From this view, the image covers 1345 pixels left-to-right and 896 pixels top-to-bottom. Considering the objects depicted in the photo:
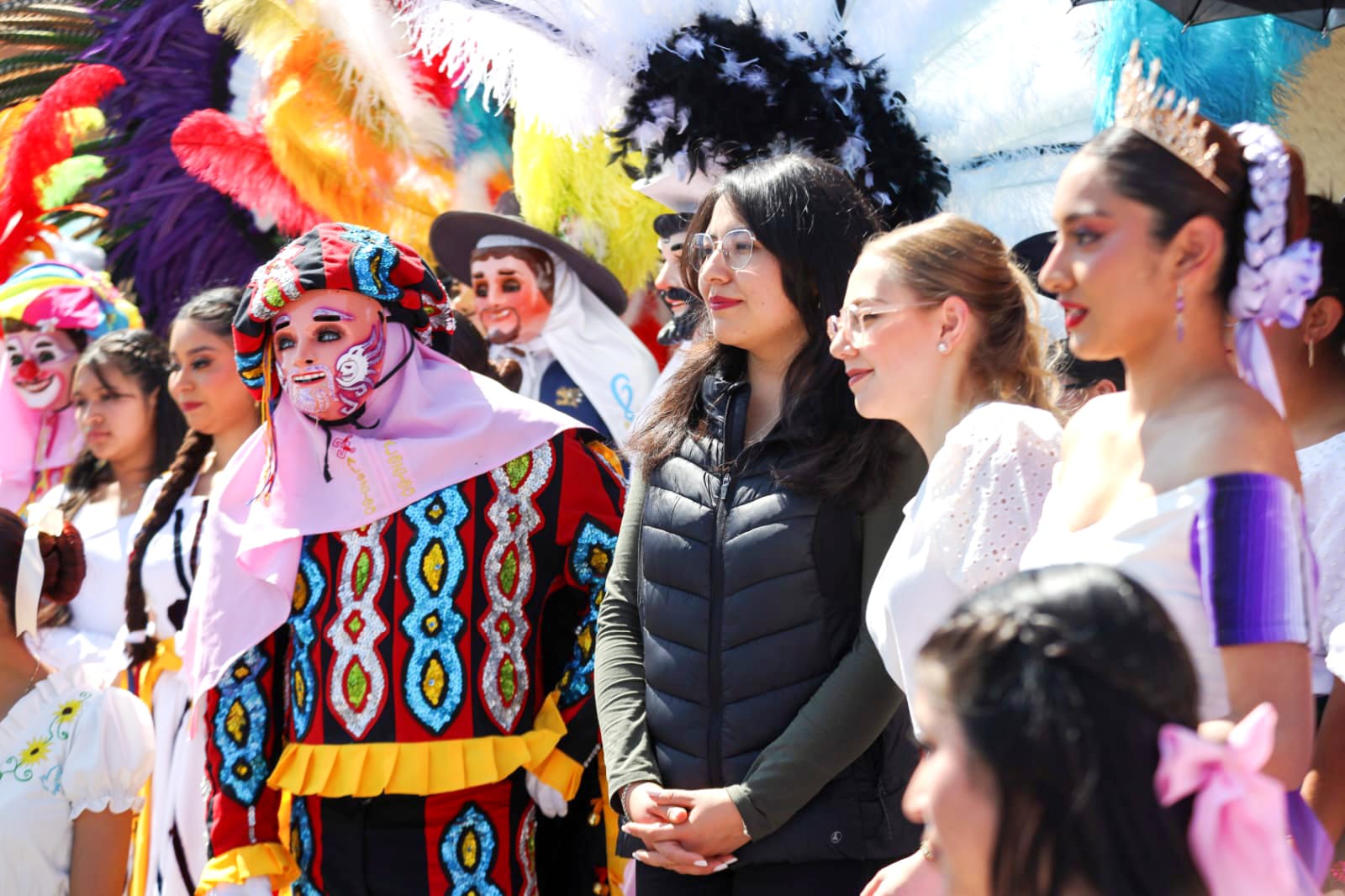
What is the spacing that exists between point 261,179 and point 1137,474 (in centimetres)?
456

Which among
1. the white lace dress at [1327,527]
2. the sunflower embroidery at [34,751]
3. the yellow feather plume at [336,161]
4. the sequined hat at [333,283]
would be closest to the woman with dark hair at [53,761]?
the sunflower embroidery at [34,751]

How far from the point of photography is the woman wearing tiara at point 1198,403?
6.44ft

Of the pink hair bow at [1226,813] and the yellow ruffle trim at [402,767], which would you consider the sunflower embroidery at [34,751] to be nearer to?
the yellow ruffle trim at [402,767]

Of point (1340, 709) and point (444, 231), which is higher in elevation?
point (444, 231)

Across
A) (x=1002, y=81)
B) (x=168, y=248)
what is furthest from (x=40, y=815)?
(x=168, y=248)

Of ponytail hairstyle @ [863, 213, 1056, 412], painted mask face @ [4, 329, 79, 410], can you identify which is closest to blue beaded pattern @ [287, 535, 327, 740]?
ponytail hairstyle @ [863, 213, 1056, 412]

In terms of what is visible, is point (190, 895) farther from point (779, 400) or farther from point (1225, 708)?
point (1225, 708)

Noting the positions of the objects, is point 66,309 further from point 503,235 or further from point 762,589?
point 762,589

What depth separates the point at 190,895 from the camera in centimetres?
420

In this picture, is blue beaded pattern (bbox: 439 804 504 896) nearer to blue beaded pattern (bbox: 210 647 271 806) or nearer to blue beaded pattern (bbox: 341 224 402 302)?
blue beaded pattern (bbox: 210 647 271 806)

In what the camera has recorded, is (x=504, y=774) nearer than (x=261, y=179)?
Yes

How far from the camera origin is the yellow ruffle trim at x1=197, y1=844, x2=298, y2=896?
3.46 m

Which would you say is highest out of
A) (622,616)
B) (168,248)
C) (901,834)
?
(168,248)

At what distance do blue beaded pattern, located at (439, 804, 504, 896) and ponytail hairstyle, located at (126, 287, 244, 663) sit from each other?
1637 millimetres
